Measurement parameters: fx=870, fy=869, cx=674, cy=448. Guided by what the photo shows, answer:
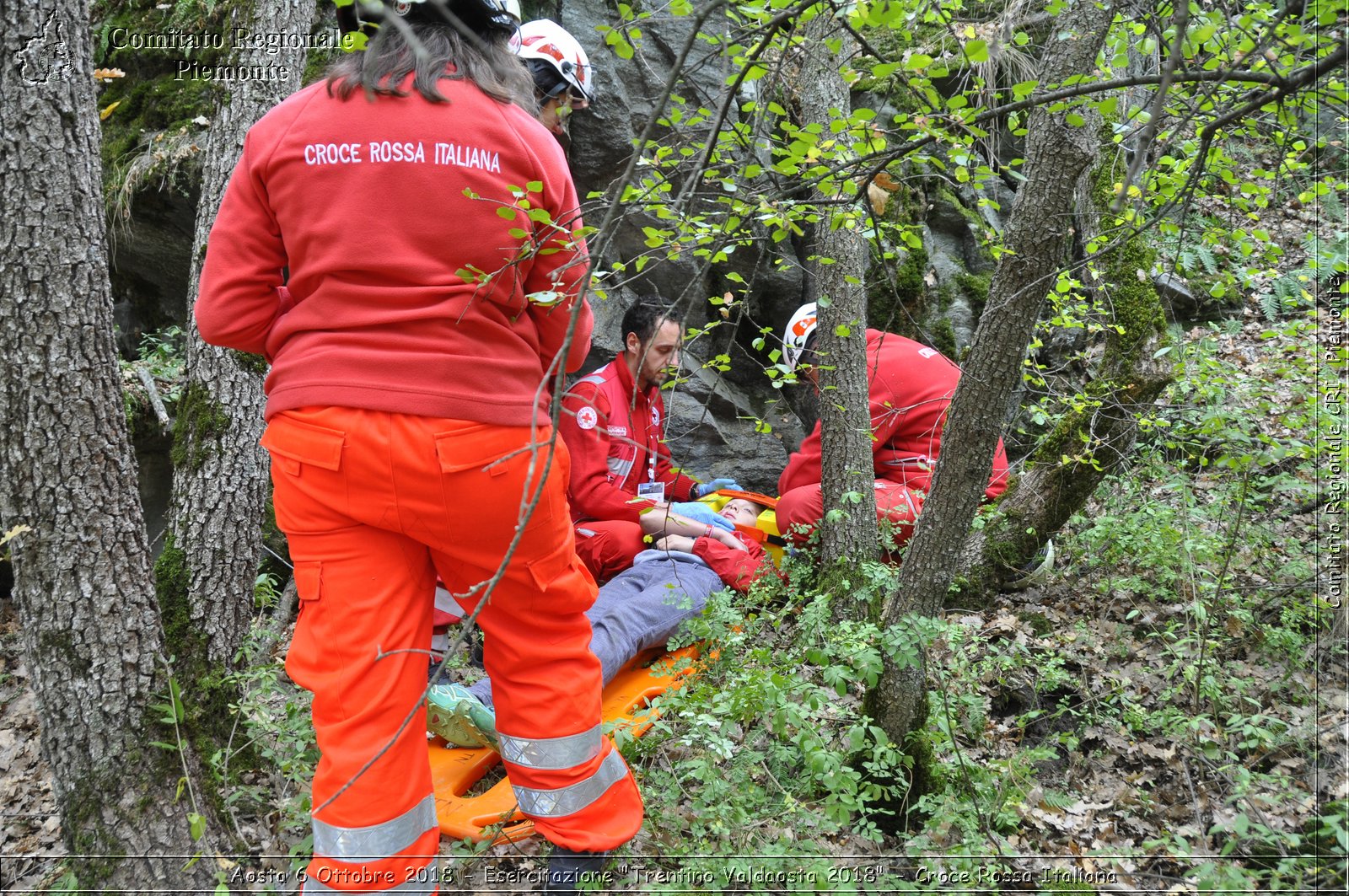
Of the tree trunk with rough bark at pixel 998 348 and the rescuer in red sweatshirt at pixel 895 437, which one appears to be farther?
the rescuer in red sweatshirt at pixel 895 437

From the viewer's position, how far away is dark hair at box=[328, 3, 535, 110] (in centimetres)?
216

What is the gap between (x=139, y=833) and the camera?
250 cm

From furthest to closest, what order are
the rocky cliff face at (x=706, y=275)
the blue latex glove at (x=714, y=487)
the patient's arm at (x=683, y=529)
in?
the rocky cliff face at (x=706, y=275)
the blue latex glove at (x=714, y=487)
the patient's arm at (x=683, y=529)

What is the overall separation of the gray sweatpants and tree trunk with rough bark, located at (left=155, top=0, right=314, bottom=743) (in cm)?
101

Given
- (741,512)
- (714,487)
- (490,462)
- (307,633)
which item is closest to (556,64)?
(490,462)

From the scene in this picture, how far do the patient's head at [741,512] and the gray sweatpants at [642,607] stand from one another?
815 mm

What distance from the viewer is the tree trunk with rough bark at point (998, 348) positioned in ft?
8.15

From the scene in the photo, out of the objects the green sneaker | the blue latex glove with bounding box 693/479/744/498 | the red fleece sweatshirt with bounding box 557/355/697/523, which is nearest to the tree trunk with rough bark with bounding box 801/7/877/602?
the red fleece sweatshirt with bounding box 557/355/697/523

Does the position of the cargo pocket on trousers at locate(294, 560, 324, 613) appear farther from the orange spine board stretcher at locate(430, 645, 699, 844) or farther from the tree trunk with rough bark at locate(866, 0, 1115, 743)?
the tree trunk with rough bark at locate(866, 0, 1115, 743)

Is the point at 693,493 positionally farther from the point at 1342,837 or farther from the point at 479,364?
the point at 1342,837

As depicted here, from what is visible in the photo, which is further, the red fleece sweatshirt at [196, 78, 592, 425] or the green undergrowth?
the green undergrowth

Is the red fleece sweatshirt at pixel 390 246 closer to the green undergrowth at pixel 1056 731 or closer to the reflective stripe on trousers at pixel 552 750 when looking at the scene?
the reflective stripe on trousers at pixel 552 750

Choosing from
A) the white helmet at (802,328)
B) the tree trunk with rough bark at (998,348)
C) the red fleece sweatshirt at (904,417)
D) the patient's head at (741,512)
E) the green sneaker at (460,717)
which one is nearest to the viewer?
the tree trunk with rough bark at (998,348)

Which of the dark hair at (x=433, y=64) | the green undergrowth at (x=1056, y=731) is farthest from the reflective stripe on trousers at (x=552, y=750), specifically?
the dark hair at (x=433, y=64)
